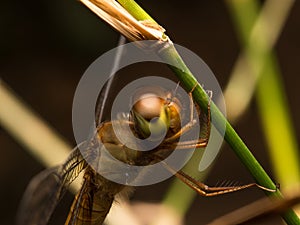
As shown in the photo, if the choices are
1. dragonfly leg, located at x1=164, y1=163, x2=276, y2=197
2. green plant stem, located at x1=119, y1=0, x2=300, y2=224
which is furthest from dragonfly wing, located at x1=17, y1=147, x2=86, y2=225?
green plant stem, located at x1=119, y1=0, x2=300, y2=224

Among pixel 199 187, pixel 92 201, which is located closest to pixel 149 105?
pixel 199 187

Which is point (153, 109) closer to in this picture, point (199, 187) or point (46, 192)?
point (199, 187)

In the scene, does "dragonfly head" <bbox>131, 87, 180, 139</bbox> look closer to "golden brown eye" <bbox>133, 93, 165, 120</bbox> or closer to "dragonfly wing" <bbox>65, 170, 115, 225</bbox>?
"golden brown eye" <bbox>133, 93, 165, 120</bbox>

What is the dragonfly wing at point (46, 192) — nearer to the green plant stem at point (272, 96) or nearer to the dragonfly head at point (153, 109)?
the dragonfly head at point (153, 109)

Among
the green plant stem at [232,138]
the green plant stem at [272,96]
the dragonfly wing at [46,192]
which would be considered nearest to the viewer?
the green plant stem at [232,138]

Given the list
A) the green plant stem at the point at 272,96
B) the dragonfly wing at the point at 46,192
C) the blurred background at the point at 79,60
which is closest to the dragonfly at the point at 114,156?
the dragonfly wing at the point at 46,192

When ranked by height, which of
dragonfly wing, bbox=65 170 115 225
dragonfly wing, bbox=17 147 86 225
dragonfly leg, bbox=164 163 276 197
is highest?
dragonfly wing, bbox=17 147 86 225
